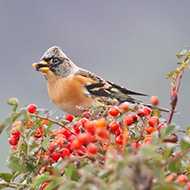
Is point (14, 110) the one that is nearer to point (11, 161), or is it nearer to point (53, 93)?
point (11, 161)

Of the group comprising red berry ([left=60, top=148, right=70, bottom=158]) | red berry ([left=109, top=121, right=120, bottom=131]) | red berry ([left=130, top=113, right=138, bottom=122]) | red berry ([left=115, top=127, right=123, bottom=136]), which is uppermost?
red berry ([left=130, top=113, right=138, bottom=122])

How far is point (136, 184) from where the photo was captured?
410 mm

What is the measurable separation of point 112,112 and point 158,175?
1.48ft

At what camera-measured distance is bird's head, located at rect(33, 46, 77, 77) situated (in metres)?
2.37

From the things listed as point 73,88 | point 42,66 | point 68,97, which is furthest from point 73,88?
point 42,66

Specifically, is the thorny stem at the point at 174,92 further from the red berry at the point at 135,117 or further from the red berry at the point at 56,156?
the red berry at the point at 56,156

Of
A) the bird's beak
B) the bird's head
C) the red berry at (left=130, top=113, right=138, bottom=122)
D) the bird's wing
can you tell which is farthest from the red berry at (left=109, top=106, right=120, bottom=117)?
the bird's wing

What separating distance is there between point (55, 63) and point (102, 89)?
13.6 inches

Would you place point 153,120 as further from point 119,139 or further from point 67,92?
point 67,92

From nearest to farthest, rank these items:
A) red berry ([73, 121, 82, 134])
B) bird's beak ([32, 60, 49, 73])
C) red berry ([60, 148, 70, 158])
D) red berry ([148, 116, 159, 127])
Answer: red berry ([148, 116, 159, 127]) < red berry ([60, 148, 70, 158]) < red berry ([73, 121, 82, 134]) < bird's beak ([32, 60, 49, 73])

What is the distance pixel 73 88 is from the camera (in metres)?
2.71

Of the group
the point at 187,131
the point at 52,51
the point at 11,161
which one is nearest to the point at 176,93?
the point at 187,131

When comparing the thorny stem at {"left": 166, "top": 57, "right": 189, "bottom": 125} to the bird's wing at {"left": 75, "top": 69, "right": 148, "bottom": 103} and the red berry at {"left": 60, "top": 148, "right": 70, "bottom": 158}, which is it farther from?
the bird's wing at {"left": 75, "top": 69, "right": 148, "bottom": 103}

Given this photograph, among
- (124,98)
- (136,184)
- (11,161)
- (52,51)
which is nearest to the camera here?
(136,184)
